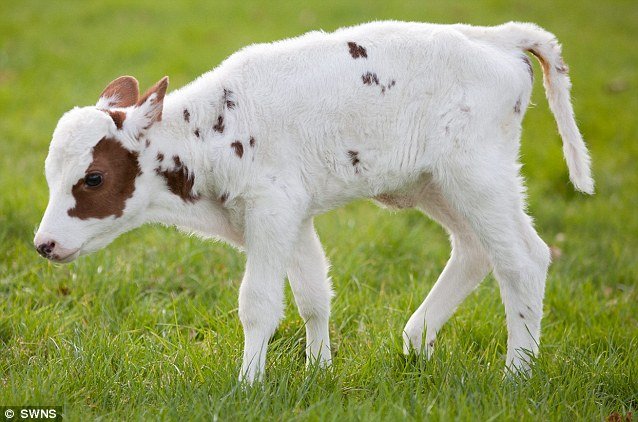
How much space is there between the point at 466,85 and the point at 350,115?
0.60 m

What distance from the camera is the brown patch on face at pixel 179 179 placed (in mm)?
3777

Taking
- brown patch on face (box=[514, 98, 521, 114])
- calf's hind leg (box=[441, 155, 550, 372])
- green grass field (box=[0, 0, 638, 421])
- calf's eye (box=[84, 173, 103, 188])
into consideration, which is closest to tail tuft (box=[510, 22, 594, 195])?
brown patch on face (box=[514, 98, 521, 114])

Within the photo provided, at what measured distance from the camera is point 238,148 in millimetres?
3752

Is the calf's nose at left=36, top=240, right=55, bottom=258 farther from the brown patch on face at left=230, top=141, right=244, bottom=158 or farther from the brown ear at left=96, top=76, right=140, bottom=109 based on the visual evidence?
the brown patch on face at left=230, top=141, right=244, bottom=158

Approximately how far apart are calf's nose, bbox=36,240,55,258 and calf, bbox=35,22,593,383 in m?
0.01

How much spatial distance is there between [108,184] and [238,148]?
0.62 meters

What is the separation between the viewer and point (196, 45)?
38.1 feet

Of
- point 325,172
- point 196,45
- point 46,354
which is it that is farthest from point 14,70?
point 325,172

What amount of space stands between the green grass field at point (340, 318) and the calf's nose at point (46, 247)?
24.0 inches

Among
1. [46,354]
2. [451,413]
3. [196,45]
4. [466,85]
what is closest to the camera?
[451,413]

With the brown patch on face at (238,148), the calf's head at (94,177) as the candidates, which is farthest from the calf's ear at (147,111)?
the brown patch on face at (238,148)

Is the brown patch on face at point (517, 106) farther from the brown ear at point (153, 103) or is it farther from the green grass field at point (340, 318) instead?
the brown ear at point (153, 103)

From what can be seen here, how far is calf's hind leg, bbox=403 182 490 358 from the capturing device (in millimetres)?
4309

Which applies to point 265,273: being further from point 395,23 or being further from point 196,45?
point 196,45
